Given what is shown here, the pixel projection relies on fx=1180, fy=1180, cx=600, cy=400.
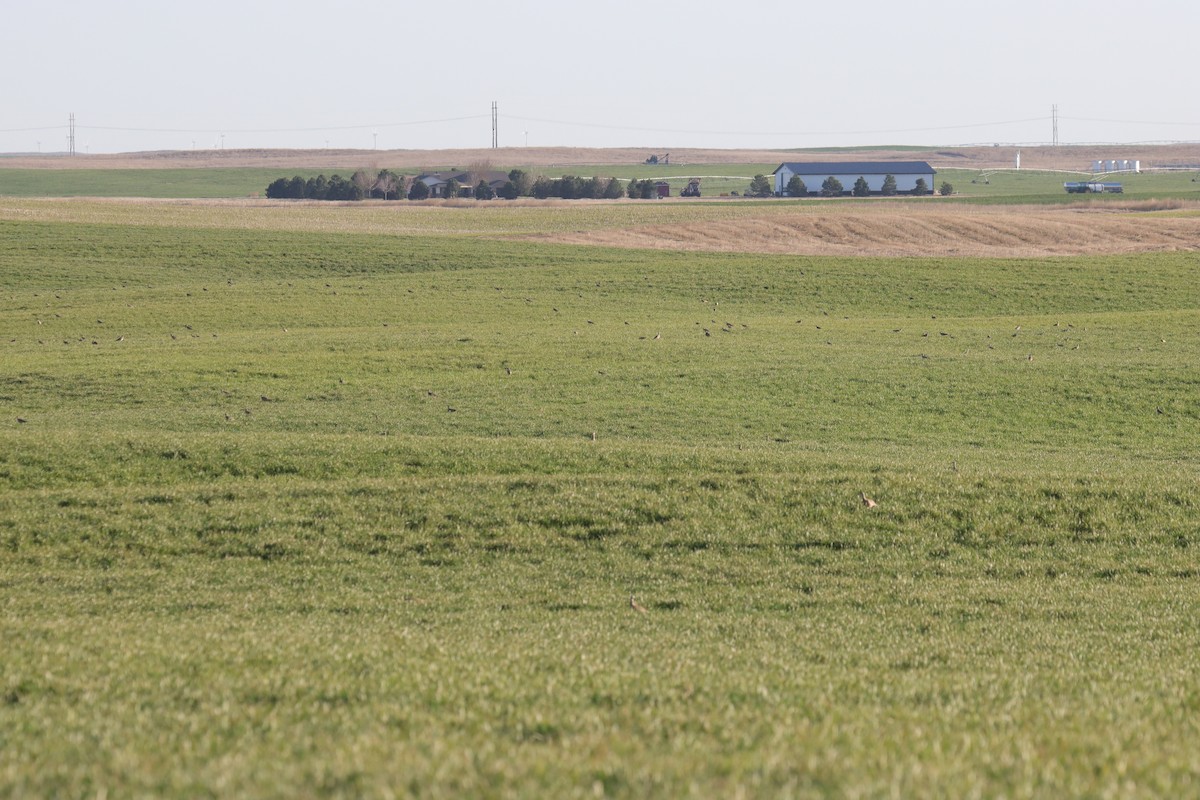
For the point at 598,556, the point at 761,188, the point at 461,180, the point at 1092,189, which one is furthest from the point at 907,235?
the point at 461,180

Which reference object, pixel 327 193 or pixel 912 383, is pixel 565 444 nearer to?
pixel 912 383

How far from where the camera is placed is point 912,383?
2625 centimetres

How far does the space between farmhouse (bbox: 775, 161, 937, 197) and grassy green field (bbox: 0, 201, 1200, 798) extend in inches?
4693

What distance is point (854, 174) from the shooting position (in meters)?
155

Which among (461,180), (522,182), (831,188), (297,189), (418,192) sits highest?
(461,180)

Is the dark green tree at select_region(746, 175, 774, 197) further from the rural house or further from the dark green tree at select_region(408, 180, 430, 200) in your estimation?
the dark green tree at select_region(408, 180, 430, 200)

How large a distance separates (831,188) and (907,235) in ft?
274

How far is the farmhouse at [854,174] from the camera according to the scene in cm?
15388

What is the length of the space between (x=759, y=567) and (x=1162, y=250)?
51545 millimetres

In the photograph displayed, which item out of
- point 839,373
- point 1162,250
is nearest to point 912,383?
point 839,373

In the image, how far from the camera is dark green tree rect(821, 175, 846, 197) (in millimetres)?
145375

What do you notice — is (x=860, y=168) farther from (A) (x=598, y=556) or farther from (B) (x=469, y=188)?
(A) (x=598, y=556)

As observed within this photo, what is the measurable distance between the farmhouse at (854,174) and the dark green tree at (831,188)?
3.57 m

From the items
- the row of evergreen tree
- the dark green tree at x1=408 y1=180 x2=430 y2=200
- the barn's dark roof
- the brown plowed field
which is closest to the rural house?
the row of evergreen tree
